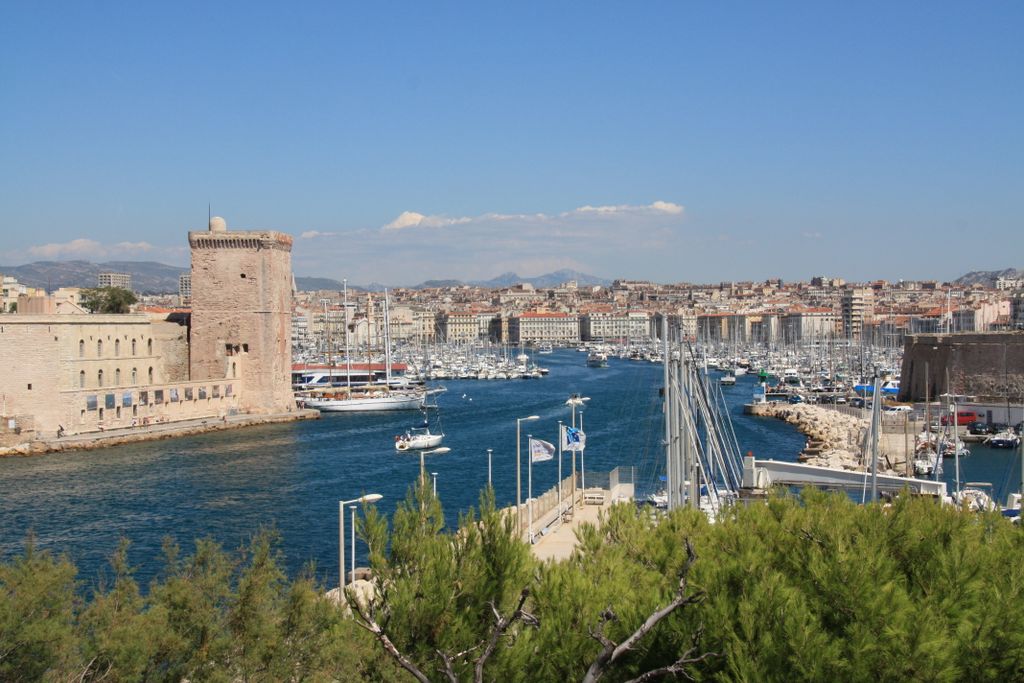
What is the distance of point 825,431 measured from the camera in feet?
83.7

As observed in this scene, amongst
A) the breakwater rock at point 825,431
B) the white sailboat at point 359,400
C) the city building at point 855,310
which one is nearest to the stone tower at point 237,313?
the white sailboat at point 359,400

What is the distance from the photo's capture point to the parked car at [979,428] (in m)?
24.4

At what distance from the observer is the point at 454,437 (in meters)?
25.0

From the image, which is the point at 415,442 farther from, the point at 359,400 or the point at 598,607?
the point at 598,607

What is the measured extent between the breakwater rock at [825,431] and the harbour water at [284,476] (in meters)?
0.58

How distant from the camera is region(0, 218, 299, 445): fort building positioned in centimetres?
2269

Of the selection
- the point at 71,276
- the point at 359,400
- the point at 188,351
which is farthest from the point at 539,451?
the point at 71,276

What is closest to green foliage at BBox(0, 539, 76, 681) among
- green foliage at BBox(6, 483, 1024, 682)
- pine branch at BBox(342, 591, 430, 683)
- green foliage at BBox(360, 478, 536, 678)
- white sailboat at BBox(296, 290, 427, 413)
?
green foliage at BBox(6, 483, 1024, 682)

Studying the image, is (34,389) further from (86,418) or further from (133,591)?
(133,591)

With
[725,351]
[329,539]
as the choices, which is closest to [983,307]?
[725,351]

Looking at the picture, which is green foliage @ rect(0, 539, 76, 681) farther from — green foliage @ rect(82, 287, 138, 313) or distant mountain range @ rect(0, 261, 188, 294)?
distant mountain range @ rect(0, 261, 188, 294)

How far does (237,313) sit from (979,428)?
17.7m

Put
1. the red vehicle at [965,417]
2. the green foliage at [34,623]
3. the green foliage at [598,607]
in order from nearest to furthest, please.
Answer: the green foliage at [598,607], the green foliage at [34,623], the red vehicle at [965,417]

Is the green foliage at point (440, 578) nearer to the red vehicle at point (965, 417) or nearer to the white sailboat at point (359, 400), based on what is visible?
the red vehicle at point (965, 417)
